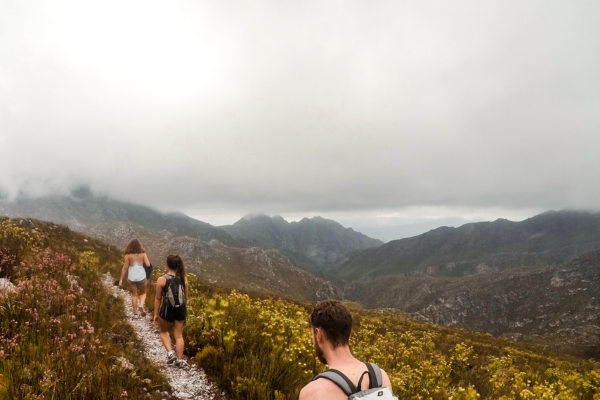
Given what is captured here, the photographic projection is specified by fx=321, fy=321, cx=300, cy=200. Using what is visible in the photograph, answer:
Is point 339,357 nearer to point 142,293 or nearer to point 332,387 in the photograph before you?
point 332,387

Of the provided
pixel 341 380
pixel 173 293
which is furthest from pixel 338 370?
pixel 173 293

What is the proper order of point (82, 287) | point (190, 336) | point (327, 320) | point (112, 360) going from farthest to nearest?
point (82, 287) → point (190, 336) → point (112, 360) → point (327, 320)

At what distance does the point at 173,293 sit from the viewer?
793 cm

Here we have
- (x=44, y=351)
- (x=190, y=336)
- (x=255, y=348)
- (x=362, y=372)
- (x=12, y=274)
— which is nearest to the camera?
(x=362, y=372)

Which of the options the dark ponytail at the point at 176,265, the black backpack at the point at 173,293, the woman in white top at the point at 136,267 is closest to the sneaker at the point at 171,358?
the black backpack at the point at 173,293

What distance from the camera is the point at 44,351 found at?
568 cm

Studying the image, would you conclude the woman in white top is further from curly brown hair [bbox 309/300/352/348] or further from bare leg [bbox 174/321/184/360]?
curly brown hair [bbox 309/300/352/348]

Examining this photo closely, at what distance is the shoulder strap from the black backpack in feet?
19.0

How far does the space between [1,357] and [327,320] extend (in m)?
5.64

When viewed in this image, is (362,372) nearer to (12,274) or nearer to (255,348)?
(255,348)

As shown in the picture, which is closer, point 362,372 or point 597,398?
point 362,372

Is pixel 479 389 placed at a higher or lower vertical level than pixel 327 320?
lower

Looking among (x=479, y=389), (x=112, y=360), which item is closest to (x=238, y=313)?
(x=112, y=360)

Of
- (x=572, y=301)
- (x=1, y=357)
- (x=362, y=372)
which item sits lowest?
(x=572, y=301)
